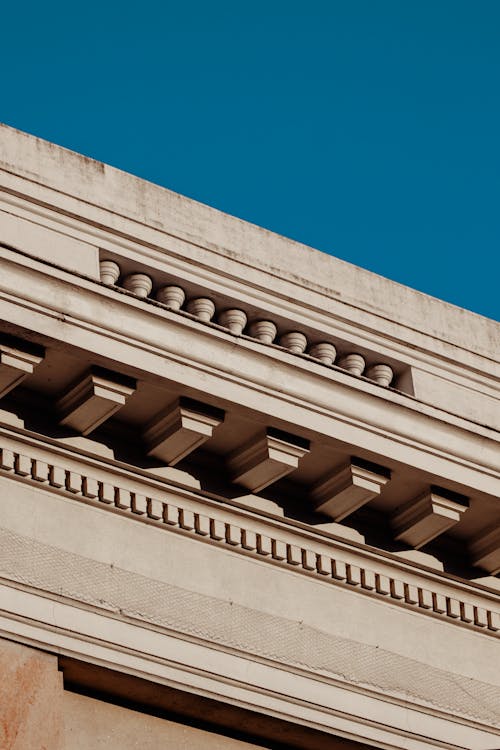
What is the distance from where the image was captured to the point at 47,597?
32.8 ft

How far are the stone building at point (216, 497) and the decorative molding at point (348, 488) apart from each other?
2cm

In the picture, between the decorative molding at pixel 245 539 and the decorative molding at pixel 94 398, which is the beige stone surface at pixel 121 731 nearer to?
the decorative molding at pixel 245 539

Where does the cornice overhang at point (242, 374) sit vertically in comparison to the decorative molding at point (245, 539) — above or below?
above

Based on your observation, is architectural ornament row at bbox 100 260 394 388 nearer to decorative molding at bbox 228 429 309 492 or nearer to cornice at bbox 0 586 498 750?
decorative molding at bbox 228 429 309 492

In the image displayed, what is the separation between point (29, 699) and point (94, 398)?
1704 mm

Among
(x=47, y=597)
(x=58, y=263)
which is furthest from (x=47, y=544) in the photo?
(x=58, y=263)

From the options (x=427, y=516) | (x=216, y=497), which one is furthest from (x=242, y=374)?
(x=427, y=516)

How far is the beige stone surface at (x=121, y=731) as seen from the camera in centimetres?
1009

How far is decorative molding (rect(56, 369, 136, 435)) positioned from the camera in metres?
10.3

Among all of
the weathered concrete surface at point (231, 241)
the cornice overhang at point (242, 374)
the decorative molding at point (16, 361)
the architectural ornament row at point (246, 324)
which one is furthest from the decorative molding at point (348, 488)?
the decorative molding at point (16, 361)

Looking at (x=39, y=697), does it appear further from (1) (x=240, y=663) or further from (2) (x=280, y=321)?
(2) (x=280, y=321)

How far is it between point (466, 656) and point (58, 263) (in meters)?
3.54

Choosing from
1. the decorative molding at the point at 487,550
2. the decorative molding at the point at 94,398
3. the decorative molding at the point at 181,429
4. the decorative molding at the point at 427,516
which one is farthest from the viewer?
the decorative molding at the point at 487,550

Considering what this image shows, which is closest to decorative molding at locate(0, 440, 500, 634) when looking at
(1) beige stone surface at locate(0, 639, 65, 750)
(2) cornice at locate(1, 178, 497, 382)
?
(1) beige stone surface at locate(0, 639, 65, 750)
